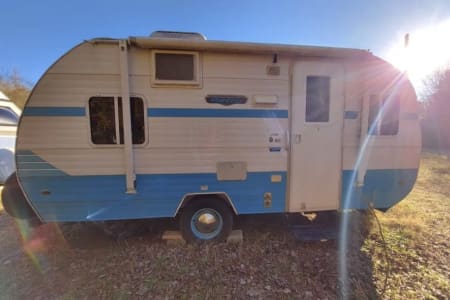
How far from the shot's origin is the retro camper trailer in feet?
9.61

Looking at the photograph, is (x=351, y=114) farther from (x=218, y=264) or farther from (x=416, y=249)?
(x=218, y=264)

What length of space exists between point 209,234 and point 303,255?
139 cm

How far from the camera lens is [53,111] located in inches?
114

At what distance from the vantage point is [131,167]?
3031 mm

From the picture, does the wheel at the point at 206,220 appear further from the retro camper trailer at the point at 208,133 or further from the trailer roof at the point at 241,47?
the trailer roof at the point at 241,47

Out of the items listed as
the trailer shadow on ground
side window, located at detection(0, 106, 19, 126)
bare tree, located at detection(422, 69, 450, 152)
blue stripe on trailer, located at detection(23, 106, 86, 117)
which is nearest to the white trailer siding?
blue stripe on trailer, located at detection(23, 106, 86, 117)

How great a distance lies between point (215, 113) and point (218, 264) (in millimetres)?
2034

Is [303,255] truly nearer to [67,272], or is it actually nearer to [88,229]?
[67,272]

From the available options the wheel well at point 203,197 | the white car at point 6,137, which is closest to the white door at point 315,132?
the wheel well at point 203,197

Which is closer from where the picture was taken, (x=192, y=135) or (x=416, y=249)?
(x=192, y=135)

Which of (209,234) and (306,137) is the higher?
(306,137)

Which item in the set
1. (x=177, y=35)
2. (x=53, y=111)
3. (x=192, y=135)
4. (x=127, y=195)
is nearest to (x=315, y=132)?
(x=192, y=135)

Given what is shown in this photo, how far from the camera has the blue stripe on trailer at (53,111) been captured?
2.86 meters

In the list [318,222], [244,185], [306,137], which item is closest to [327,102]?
[306,137]
